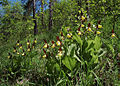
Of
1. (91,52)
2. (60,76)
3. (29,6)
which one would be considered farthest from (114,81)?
(29,6)

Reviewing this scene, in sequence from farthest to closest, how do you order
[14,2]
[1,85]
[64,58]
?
1. [14,2]
2. [1,85]
3. [64,58]

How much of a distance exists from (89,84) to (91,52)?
17.6 inches

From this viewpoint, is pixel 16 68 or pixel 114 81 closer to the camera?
pixel 114 81

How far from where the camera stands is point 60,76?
162 centimetres

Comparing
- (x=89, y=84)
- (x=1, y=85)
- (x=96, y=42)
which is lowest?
(x=1, y=85)

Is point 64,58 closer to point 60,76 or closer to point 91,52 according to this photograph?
point 60,76

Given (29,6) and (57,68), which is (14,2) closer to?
(29,6)

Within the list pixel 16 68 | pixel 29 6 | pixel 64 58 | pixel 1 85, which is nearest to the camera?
pixel 64 58

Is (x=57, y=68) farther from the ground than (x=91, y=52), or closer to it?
closer to it

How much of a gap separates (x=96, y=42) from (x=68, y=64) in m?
0.56

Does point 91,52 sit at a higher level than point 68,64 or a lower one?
higher

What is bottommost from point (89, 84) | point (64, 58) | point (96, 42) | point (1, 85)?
point (1, 85)

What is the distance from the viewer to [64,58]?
5.09 feet

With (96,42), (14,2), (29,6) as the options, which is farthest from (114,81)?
(29,6)
